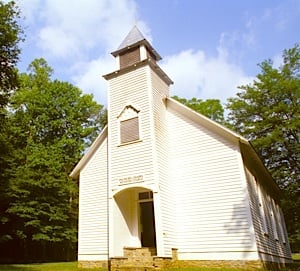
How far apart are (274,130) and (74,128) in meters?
19.2

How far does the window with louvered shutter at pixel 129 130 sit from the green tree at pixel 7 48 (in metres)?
6.78

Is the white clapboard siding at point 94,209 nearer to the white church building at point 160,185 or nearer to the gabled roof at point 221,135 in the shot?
the white church building at point 160,185

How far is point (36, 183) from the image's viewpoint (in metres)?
25.3

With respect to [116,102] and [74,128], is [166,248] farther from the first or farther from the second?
[74,128]

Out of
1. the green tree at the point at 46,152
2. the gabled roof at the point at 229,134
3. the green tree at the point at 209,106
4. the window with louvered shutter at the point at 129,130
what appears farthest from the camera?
the green tree at the point at 209,106

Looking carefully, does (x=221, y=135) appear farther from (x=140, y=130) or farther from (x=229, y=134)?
(x=140, y=130)

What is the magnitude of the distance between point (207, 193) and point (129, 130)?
4.49 meters

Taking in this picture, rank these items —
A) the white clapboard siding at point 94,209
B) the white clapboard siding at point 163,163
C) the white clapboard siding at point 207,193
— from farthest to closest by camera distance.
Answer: the white clapboard siding at point 94,209 → the white clapboard siding at point 163,163 → the white clapboard siding at point 207,193

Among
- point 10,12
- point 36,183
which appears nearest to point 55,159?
→ point 36,183

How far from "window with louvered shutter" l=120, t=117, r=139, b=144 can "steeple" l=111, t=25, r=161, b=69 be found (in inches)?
125

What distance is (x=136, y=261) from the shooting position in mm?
12188

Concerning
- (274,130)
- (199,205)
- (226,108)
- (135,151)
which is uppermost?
(226,108)

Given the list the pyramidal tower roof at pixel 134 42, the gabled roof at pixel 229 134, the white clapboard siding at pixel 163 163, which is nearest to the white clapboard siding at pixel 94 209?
the white clapboard siding at pixel 163 163

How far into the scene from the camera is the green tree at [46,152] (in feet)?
82.0
